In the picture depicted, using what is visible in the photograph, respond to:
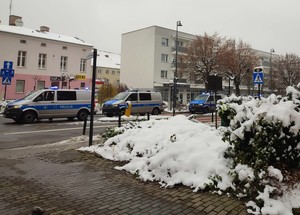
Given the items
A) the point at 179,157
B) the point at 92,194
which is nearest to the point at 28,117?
the point at 179,157

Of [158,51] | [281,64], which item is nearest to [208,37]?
[158,51]

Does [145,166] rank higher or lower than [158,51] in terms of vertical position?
lower

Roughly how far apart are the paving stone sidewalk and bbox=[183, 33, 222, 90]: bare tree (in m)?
36.2

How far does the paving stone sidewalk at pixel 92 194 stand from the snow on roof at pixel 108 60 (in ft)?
233

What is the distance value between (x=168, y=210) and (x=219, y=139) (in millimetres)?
2874

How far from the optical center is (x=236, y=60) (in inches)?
1768

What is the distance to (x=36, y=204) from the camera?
4316 mm

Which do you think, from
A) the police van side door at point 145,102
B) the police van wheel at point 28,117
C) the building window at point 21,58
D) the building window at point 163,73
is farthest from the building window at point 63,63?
the police van wheel at point 28,117

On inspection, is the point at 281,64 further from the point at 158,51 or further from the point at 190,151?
the point at 190,151

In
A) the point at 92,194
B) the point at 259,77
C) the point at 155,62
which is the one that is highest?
the point at 155,62

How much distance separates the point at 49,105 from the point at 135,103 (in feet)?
21.6

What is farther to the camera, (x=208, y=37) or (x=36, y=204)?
(x=208, y=37)

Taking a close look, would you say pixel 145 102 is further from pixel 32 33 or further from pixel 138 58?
pixel 138 58

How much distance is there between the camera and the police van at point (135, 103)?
2125 cm
